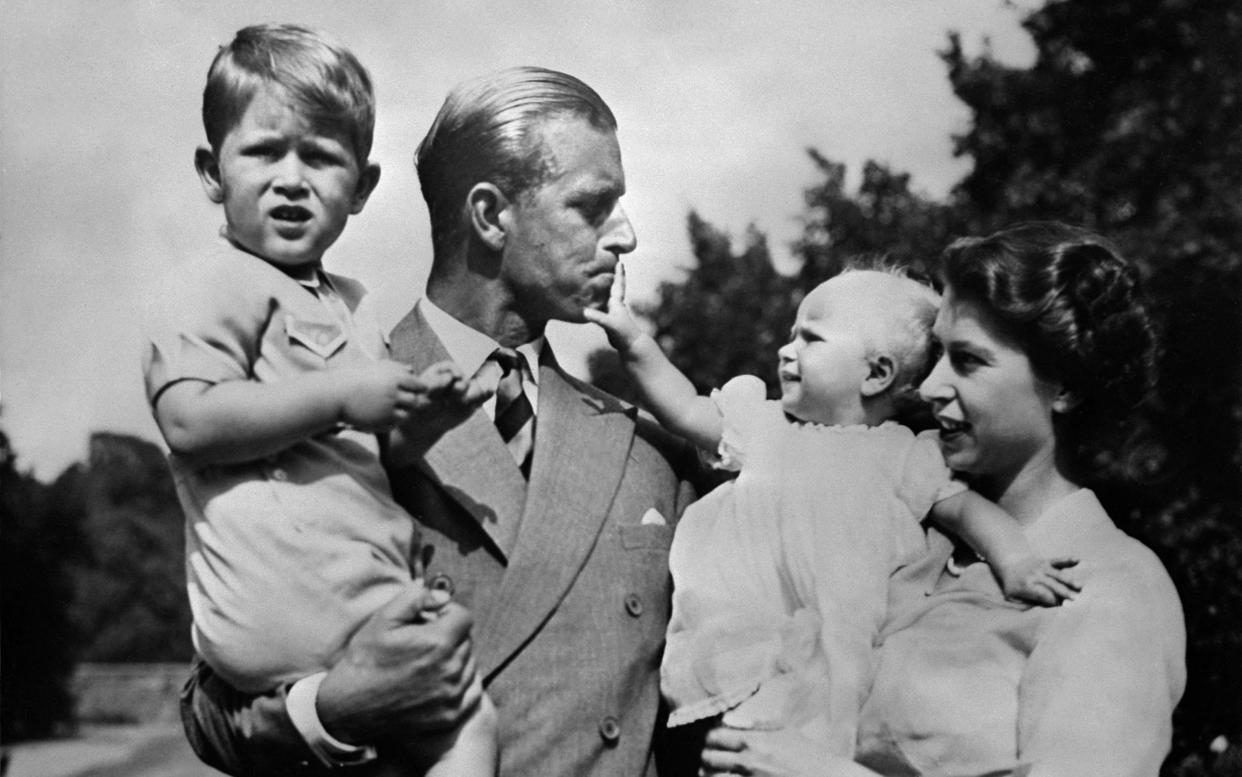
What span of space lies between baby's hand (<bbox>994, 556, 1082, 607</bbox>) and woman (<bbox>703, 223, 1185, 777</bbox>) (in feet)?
0.07

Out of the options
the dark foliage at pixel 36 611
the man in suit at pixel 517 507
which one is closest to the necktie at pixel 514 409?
the man in suit at pixel 517 507

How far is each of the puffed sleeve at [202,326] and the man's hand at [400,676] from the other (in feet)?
1.64

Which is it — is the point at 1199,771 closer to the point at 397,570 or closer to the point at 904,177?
the point at 904,177

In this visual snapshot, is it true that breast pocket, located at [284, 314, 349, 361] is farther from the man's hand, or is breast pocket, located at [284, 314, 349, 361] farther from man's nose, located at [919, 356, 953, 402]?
man's nose, located at [919, 356, 953, 402]

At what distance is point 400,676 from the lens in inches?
107

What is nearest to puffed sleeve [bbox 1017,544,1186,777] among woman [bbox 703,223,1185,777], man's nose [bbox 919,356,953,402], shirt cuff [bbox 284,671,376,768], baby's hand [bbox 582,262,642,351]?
woman [bbox 703,223,1185,777]

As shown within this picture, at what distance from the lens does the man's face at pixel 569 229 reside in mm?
3211

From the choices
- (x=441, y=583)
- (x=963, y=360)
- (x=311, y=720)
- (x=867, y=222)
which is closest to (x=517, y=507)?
(x=441, y=583)

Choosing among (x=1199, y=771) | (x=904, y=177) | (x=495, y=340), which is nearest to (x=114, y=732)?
(x=904, y=177)

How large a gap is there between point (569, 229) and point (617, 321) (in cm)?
21

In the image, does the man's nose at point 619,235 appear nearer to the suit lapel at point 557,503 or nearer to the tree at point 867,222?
the suit lapel at point 557,503

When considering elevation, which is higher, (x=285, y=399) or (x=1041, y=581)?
(x=285, y=399)

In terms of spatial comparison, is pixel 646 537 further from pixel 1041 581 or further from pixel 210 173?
pixel 210 173

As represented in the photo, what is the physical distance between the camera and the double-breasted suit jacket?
117 inches
